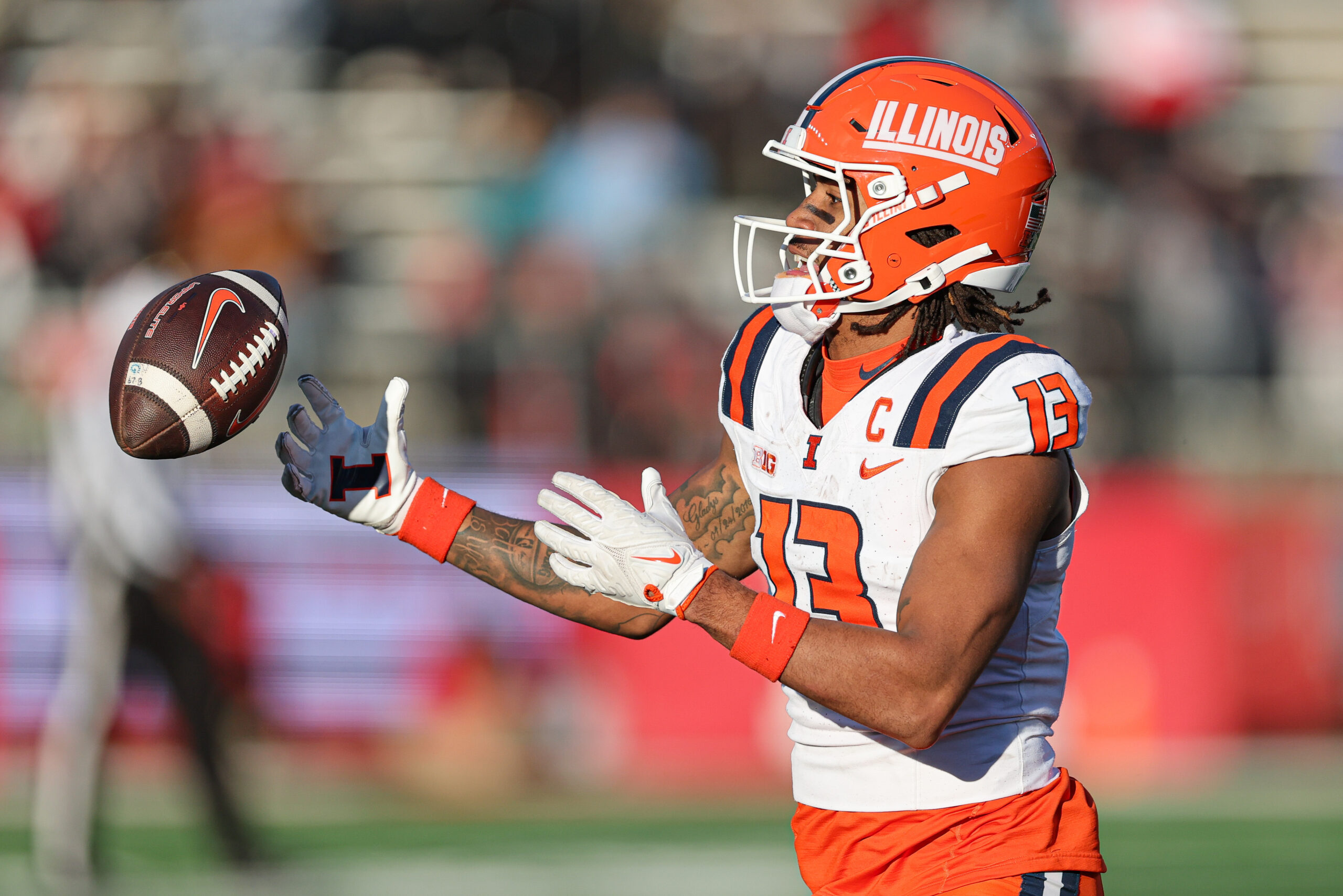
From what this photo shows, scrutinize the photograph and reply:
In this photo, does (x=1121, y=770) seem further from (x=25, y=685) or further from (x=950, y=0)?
(x=25, y=685)

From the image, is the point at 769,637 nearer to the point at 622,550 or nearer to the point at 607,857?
the point at 622,550

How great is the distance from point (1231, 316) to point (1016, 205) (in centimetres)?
600

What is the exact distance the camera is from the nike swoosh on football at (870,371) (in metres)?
2.75

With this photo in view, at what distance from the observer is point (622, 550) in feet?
8.11

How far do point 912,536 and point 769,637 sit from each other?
348mm

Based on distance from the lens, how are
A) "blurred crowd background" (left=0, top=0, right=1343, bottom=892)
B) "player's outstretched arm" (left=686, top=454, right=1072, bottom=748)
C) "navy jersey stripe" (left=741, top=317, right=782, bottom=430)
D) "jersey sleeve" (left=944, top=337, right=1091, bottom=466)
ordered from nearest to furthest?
"player's outstretched arm" (left=686, top=454, right=1072, bottom=748), "jersey sleeve" (left=944, top=337, right=1091, bottom=466), "navy jersey stripe" (left=741, top=317, right=782, bottom=430), "blurred crowd background" (left=0, top=0, right=1343, bottom=892)

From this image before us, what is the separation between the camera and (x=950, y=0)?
29.0ft

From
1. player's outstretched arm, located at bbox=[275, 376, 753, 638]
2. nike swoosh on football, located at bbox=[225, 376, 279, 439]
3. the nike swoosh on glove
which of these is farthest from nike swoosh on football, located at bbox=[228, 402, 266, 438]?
the nike swoosh on glove

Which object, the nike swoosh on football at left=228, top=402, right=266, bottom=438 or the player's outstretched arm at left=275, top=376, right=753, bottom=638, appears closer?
the player's outstretched arm at left=275, top=376, right=753, bottom=638

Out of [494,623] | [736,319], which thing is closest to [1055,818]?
[494,623]

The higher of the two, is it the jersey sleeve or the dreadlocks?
the dreadlocks

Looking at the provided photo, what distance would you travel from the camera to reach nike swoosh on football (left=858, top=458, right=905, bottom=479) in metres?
2.58

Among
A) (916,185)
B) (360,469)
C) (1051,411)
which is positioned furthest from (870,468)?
(360,469)

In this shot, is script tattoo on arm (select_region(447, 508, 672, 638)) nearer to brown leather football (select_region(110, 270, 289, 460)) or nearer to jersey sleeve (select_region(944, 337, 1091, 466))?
brown leather football (select_region(110, 270, 289, 460))
